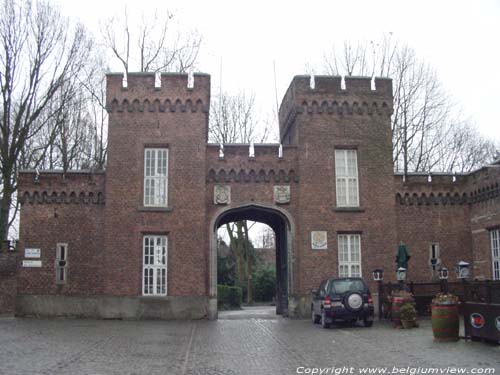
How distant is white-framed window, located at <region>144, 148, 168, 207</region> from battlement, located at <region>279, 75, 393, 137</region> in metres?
6.23

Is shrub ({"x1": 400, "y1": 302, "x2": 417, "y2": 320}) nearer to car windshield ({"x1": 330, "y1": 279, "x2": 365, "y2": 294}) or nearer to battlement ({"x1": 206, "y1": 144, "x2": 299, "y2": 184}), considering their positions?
car windshield ({"x1": 330, "y1": 279, "x2": 365, "y2": 294})

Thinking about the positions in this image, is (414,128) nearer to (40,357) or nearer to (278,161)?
(278,161)

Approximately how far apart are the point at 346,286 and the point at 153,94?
38.4 ft

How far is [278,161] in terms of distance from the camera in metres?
26.2

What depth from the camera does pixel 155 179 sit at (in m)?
25.7

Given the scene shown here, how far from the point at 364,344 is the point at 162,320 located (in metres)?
11.0

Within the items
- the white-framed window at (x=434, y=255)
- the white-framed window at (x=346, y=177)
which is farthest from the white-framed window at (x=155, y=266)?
the white-framed window at (x=434, y=255)

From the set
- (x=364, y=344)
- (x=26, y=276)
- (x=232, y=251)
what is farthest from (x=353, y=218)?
(x=232, y=251)

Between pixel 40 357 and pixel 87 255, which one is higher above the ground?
pixel 87 255

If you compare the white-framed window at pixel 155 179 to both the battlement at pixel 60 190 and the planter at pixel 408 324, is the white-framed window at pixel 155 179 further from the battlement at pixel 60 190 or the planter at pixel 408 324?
the planter at pixel 408 324

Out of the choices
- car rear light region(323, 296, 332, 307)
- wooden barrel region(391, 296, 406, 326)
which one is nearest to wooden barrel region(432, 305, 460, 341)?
wooden barrel region(391, 296, 406, 326)

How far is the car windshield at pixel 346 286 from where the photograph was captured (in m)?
20.7

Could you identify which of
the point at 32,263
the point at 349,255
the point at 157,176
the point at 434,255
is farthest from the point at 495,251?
the point at 32,263

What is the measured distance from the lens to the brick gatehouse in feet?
82.3
